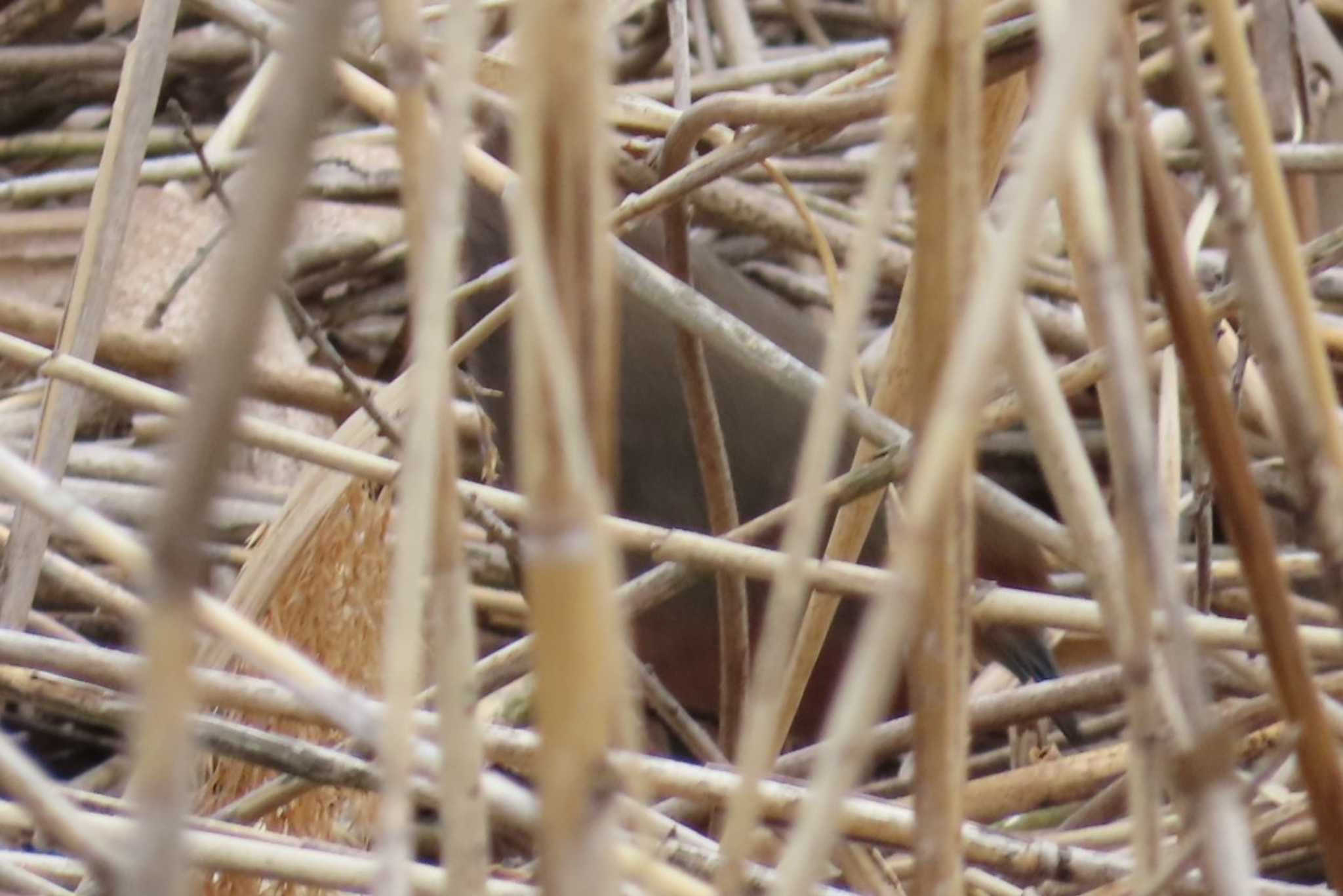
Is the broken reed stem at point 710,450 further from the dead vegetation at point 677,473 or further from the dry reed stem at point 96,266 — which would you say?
the dry reed stem at point 96,266

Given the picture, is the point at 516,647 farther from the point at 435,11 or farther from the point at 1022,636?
the point at 1022,636

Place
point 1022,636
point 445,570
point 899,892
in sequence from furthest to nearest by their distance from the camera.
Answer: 1. point 1022,636
2. point 899,892
3. point 445,570

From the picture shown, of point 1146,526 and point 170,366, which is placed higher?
point 170,366

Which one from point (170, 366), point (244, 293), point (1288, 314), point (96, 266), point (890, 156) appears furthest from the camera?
point (170, 366)

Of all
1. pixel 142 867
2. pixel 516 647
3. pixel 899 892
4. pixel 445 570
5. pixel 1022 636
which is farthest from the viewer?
pixel 1022 636

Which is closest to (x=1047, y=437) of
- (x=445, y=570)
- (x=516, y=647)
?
(x=445, y=570)

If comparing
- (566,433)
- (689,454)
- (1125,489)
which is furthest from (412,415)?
(689,454)

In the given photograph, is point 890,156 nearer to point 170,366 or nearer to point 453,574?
point 453,574
